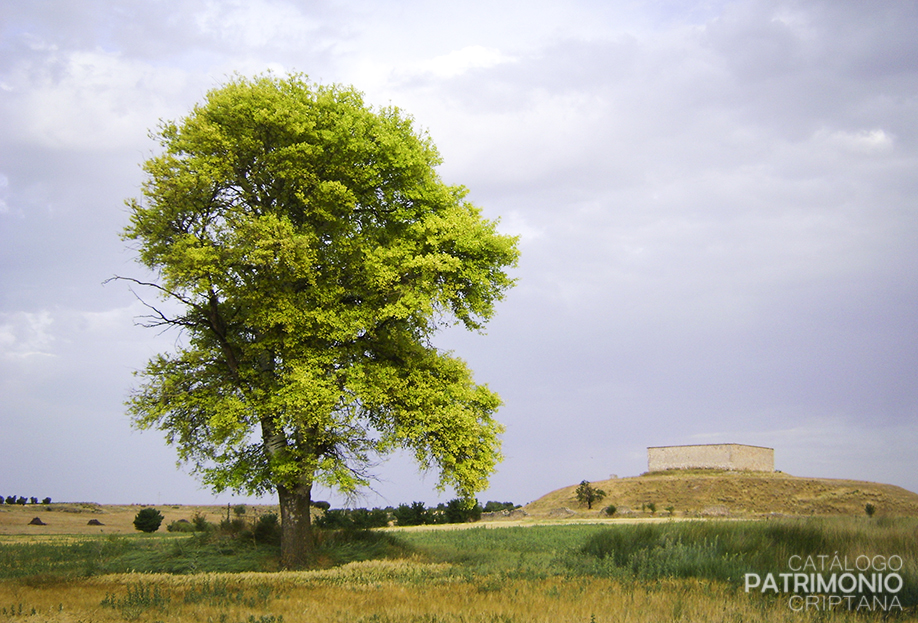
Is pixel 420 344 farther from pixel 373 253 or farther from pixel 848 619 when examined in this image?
pixel 848 619

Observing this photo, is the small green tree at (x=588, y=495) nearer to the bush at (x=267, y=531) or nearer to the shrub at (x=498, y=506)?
the shrub at (x=498, y=506)

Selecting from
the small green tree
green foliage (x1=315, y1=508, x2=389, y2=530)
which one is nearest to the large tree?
green foliage (x1=315, y1=508, x2=389, y2=530)

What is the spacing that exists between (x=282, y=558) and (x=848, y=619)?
50.5 feet

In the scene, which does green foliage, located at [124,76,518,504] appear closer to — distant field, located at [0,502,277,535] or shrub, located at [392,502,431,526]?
distant field, located at [0,502,277,535]

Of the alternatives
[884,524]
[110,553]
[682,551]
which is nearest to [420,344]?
[682,551]

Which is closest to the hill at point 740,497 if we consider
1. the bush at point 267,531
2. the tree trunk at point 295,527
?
the bush at point 267,531

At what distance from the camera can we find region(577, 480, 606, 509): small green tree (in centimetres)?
5866

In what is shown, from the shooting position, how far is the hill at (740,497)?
52.8m

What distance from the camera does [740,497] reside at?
55.2 metres

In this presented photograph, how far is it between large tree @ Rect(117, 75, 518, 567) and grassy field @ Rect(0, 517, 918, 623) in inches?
110

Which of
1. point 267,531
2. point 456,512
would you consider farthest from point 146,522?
→ point 267,531

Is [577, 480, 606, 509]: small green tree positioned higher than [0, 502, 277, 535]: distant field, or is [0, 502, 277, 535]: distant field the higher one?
[577, 480, 606, 509]: small green tree

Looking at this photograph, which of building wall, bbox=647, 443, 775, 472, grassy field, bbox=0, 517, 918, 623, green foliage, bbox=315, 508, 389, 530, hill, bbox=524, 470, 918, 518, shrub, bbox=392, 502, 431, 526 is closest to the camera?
grassy field, bbox=0, 517, 918, 623

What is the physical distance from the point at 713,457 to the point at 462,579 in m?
58.5
